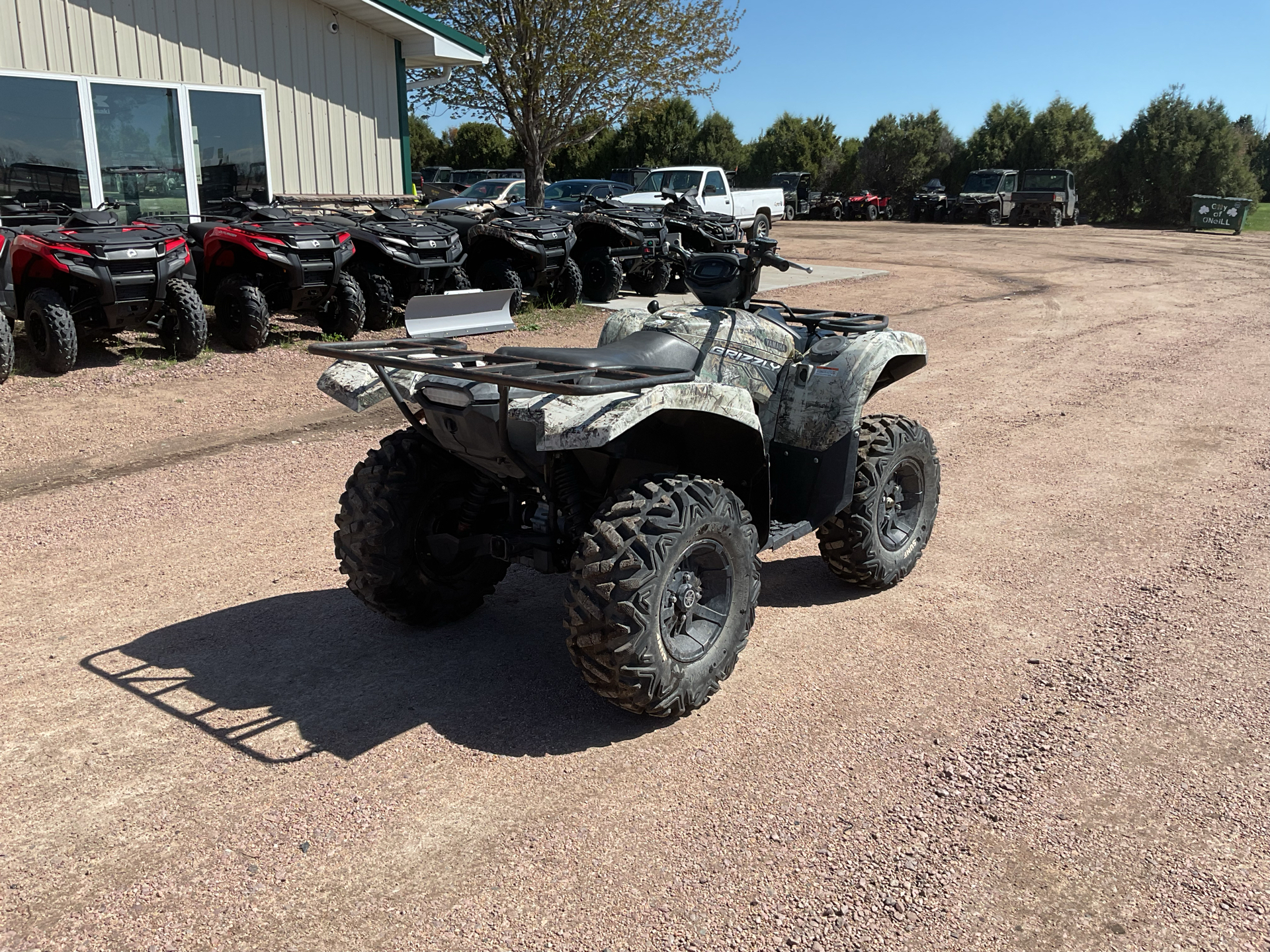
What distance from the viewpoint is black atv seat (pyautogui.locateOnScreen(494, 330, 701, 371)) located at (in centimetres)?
366

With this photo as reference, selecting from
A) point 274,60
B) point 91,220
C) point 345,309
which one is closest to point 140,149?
point 274,60

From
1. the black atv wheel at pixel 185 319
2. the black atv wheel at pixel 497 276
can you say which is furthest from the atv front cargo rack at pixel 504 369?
the black atv wheel at pixel 497 276

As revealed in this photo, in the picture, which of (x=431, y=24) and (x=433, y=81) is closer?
(x=431, y=24)

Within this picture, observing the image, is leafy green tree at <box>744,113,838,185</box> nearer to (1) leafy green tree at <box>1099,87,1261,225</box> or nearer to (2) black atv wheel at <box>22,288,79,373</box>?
(1) leafy green tree at <box>1099,87,1261,225</box>

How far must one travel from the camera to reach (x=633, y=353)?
3.79 metres

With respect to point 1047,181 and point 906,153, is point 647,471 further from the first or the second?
point 906,153

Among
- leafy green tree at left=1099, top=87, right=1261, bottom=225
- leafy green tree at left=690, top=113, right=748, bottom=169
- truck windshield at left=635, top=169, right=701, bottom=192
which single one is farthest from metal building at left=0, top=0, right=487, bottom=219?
leafy green tree at left=690, top=113, right=748, bottom=169

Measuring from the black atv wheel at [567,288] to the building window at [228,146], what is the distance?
3.92 m

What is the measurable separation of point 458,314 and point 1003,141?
4777 cm

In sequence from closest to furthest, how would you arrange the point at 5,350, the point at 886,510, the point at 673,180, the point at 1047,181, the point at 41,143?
the point at 886,510
the point at 5,350
the point at 41,143
the point at 673,180
the point at 1047,181

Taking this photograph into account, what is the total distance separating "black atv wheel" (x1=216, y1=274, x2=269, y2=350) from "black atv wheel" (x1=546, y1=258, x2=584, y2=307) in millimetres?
4724

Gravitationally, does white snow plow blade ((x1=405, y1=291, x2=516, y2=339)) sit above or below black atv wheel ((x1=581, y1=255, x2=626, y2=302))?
above

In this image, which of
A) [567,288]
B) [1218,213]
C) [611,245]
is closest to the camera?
[567,288]

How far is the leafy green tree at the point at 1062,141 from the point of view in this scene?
1719 inches
